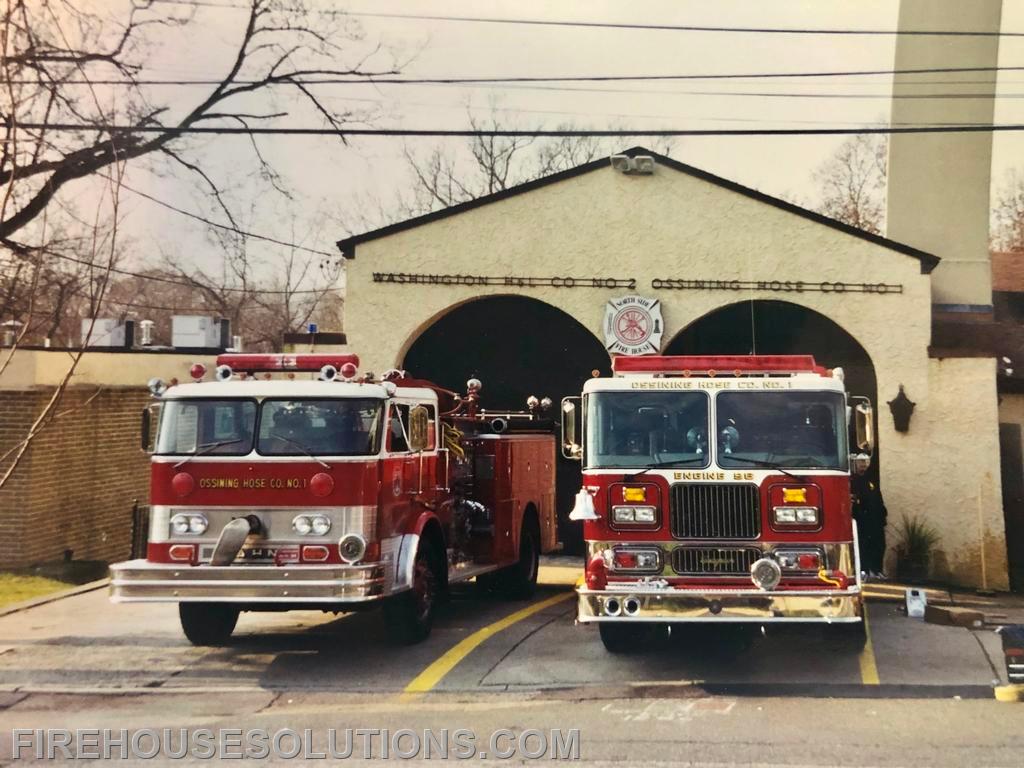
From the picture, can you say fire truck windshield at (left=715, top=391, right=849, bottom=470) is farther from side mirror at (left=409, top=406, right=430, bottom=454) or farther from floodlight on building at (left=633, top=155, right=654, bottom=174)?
floodlight on building at (left=633, top=155, right=654, bottom=174)

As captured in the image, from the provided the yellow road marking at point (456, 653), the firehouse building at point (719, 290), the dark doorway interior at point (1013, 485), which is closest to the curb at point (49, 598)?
the yellow road marking at point (456, 653)

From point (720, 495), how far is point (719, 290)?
25.3 ft

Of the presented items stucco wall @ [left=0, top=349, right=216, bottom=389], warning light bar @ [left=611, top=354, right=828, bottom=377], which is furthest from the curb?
stucco wall @ [left=0, top=349, right=216, bottom=389]

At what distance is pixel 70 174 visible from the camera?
46.1 ft

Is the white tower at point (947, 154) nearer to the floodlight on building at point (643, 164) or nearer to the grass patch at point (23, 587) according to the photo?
the floodlight on building at point (643, 164)

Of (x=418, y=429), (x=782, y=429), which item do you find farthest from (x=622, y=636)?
(x=418, y=429)

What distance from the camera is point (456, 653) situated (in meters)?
9.56

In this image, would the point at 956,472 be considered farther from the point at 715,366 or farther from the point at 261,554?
the point at 261,554

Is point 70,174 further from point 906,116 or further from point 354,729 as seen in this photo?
point 906,116

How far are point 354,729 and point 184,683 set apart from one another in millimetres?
2245

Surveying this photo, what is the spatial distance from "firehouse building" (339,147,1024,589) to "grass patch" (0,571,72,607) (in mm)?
5217

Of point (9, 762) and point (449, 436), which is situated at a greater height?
point (449, 436)

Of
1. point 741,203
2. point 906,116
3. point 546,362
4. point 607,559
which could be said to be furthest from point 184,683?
point 906,116

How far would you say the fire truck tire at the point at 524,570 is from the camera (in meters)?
12.7
